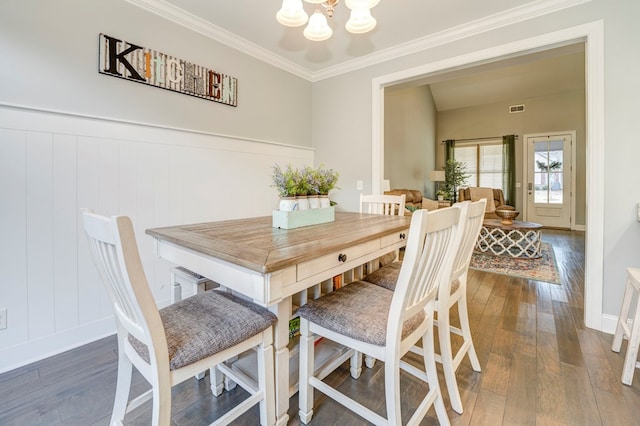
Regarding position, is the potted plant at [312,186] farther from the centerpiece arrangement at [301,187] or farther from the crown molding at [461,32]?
the crown molding at [461,32]

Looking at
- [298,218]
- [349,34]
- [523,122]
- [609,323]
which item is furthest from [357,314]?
[523,122]

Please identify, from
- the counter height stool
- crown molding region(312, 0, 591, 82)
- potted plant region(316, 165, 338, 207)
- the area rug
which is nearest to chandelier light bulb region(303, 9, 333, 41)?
potted plant region(316, 165, 338, 207)

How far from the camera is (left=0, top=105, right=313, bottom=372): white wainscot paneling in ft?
5.45

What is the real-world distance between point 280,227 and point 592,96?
7.91ft

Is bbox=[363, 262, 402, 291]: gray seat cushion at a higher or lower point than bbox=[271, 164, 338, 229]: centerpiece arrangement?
lower

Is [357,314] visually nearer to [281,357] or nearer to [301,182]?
[281,357]

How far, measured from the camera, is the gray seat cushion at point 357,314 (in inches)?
42.6

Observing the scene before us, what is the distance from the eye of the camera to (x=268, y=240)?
1.24 m

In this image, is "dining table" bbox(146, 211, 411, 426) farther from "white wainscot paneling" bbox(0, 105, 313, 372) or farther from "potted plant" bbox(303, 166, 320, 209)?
"white wainscot paneling" bbox(0, 105, 313, 372)

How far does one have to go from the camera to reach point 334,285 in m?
1.77

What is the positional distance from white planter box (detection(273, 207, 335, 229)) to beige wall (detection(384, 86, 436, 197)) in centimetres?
336

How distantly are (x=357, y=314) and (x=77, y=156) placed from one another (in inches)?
78.5

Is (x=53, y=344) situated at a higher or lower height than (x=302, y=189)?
lower

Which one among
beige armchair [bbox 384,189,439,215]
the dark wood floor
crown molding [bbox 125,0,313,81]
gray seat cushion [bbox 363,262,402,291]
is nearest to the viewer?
the dark wood floor
